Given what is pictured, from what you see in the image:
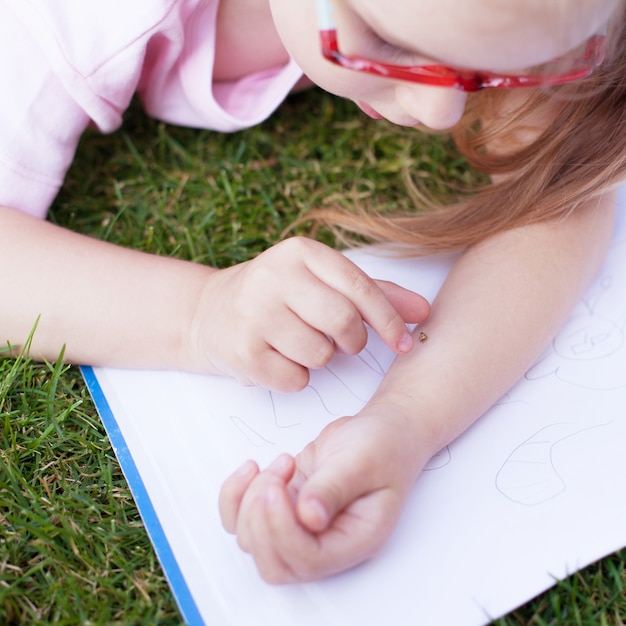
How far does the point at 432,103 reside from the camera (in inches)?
24.3

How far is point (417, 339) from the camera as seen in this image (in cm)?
76

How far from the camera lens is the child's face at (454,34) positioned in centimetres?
52

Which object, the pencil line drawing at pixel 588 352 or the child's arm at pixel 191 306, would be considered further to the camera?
the pencil line drawing at pixel 588 352

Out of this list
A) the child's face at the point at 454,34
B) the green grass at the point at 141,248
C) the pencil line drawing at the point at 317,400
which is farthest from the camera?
the pencil line drawing at the point at 317,400

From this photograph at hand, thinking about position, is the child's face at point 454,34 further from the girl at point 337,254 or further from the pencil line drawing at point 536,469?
the pencil line drawing at point 536,469

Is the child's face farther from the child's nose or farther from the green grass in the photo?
the green grass

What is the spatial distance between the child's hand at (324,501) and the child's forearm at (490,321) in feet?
0.16

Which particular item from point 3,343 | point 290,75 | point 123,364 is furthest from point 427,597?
point 290,75

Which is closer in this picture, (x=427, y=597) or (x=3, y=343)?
(x=427, y=597)

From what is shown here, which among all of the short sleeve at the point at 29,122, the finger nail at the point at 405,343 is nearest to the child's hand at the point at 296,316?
the finger nail at the point at 405,343

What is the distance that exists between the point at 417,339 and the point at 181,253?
34cm

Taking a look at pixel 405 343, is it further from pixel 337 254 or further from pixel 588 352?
pixel 588 352

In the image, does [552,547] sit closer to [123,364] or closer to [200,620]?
[200,620]

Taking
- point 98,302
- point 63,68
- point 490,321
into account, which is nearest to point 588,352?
point 490,321
